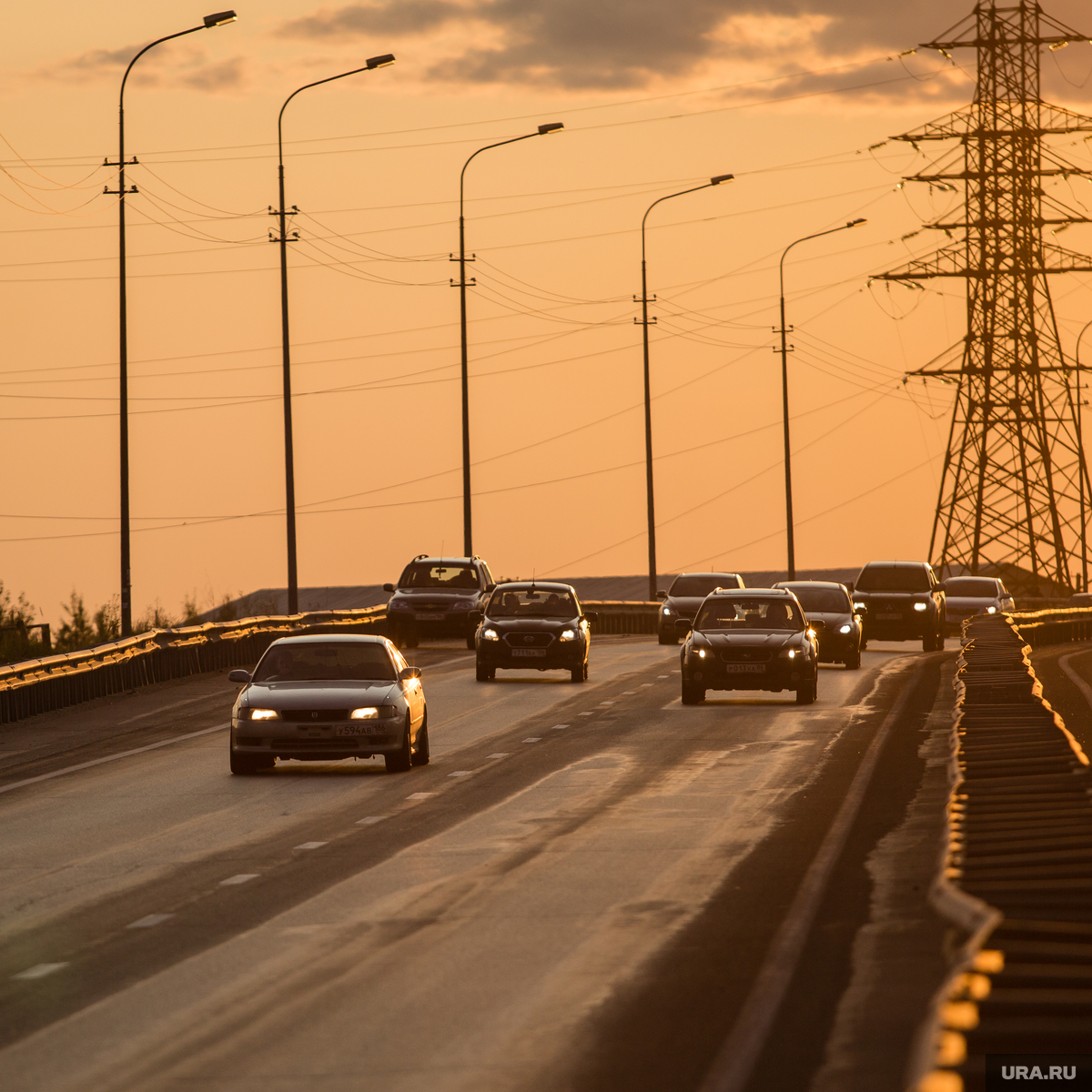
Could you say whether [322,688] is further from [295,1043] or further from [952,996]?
[952,996]

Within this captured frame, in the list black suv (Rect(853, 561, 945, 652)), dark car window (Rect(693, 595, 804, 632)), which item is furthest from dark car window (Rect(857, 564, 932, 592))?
dark car window (Rect(693, 595, 804, 632))

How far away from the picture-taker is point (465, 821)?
1644cm

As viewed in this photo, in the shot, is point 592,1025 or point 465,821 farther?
point 465,821

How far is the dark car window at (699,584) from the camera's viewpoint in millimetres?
48431

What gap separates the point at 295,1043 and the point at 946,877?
3821 millimetres

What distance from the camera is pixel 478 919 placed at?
11.4 m

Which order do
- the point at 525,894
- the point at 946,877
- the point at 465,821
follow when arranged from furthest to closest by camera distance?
the point at 465,821 → the point at 525,894 → the point at 946,877

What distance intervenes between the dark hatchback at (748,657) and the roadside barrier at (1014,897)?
855 cm

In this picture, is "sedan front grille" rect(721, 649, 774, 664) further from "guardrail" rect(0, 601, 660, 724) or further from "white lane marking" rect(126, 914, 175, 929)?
"white lane marking" rect(126, 914, 175, 929)

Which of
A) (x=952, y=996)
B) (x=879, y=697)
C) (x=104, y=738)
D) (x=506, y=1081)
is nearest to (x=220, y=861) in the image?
(x=506, y=1081)

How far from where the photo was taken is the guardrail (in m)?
28.8

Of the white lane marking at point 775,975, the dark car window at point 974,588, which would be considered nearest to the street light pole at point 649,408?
the dark car window at point 974,588

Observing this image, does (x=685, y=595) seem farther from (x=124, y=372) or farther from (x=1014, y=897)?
(x=1014, y=897)

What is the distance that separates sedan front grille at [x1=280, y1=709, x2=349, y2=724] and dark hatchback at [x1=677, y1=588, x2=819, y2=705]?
30.1 feet
